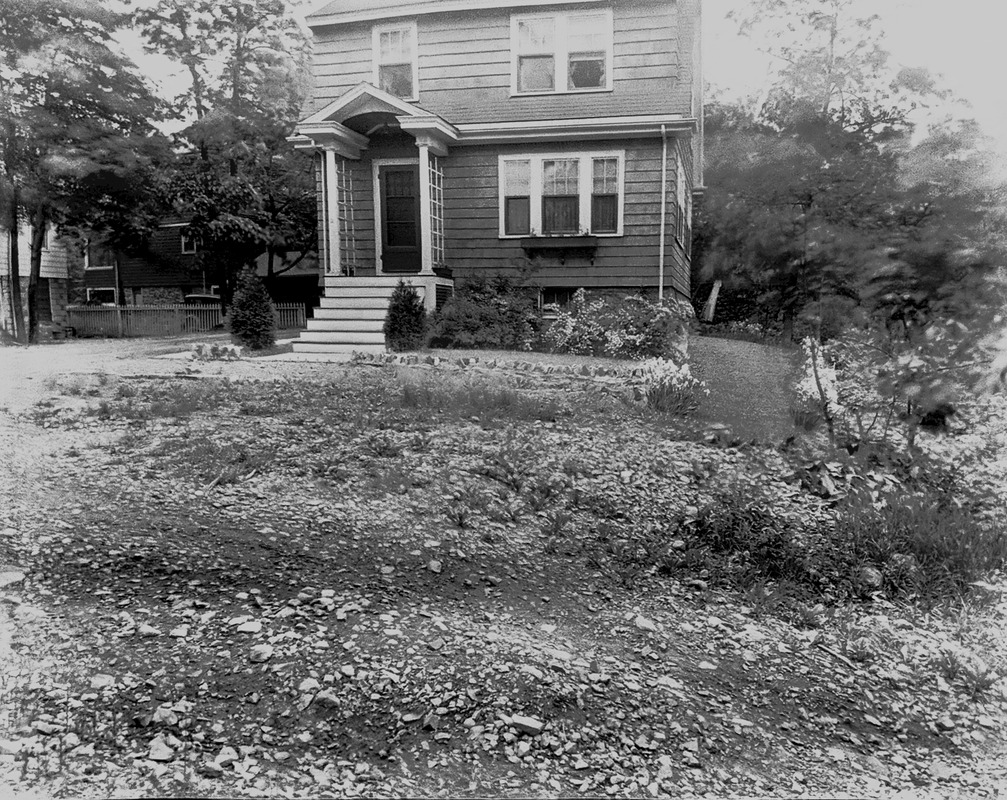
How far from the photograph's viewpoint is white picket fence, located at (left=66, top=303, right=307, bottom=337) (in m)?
2.32

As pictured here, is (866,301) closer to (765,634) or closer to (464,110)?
(765,634)

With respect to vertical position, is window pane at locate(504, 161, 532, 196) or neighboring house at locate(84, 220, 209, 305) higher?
window pane at locate(504, 161, 532, 196)

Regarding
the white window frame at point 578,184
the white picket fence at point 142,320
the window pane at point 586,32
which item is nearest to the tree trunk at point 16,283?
the white picket fence at point 142,320

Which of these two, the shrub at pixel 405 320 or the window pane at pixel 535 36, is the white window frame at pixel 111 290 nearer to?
the shrub at pixel 405 320

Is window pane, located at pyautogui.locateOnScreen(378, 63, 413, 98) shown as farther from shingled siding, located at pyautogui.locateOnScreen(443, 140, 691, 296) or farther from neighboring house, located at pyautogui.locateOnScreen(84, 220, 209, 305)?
neighboring house, located at pyautogui.locateOnScreen(84, 220, 209, 305)

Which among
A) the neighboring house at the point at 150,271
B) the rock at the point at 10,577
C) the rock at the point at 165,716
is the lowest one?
the rock at the point at 165,716

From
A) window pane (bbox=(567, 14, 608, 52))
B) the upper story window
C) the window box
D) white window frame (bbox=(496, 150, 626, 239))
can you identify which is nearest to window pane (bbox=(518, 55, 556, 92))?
window pane (bbox=(567, 14, 608, 52))

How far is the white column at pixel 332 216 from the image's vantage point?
18.0ft

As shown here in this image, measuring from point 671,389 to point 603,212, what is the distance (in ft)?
15.3

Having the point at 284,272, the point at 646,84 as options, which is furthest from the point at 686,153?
the point at 284,272

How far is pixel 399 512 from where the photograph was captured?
116 inches

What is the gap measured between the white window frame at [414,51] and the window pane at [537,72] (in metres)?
1.07

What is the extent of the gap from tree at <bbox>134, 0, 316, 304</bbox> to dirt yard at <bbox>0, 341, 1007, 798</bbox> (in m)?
0.60

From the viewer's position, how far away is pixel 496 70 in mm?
6875
